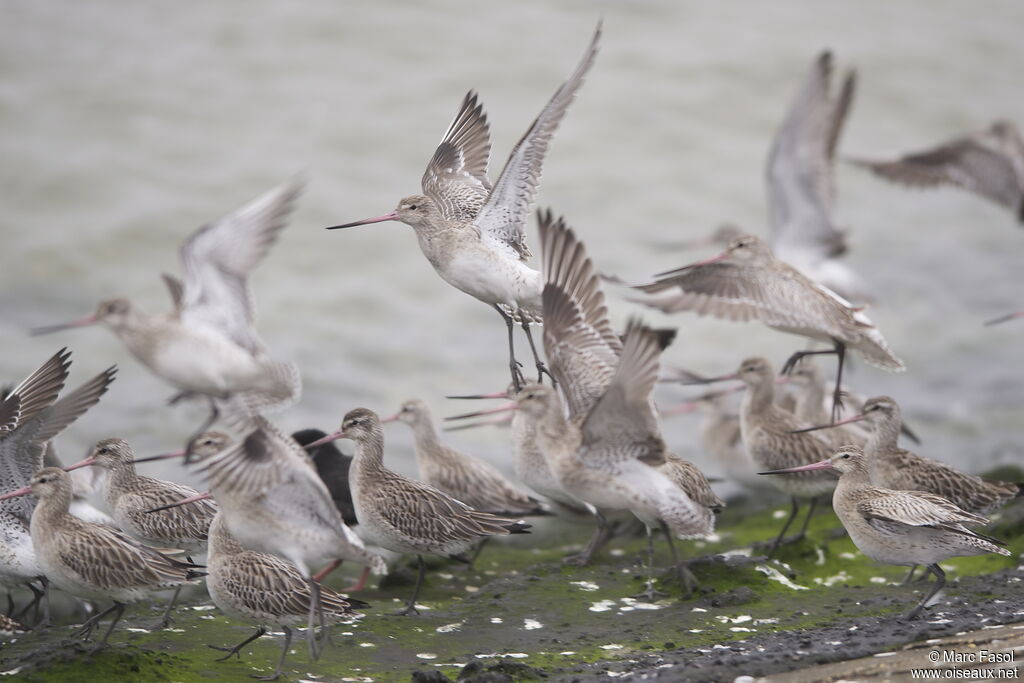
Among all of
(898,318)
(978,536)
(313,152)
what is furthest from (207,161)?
(978,536)

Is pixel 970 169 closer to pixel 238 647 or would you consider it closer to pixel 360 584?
pixel 360 584

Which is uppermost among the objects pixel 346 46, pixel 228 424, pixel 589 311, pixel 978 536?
pixel 346 46

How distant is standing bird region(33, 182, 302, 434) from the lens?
34.3 feet

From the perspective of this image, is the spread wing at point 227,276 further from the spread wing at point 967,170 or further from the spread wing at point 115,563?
the spread wing at point 967,170

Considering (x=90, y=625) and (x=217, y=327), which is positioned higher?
(x=217, y=327)

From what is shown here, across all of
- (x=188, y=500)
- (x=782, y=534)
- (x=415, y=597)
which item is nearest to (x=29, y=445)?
(x=188, y=500)

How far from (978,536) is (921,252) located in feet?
33.0

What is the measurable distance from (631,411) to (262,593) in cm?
197

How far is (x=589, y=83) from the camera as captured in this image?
20.4 meters

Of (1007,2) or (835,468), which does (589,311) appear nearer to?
(835,468)

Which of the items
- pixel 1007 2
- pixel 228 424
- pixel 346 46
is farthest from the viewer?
pixel 1007 2

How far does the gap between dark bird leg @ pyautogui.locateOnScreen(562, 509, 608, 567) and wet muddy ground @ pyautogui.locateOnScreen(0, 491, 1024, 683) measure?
0.09 metres

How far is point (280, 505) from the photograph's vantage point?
635 centimetres

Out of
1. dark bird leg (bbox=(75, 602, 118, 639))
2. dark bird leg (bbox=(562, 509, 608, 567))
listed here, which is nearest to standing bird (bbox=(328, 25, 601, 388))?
dark bird leg (bbox=(562, 509, 608, 567))
